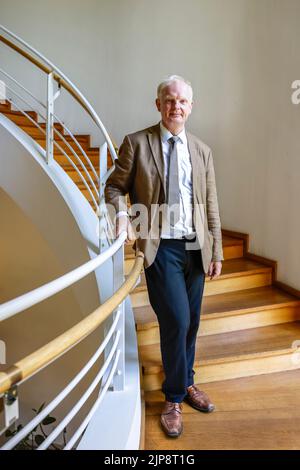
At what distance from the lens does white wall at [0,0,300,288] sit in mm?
2988

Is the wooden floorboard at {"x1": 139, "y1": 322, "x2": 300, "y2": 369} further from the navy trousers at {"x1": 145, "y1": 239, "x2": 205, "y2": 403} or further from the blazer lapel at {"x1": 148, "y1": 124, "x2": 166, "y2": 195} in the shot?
the blazer lapel at {"x1": 148, "y1": 124, "x2": 166, "y2": 195}

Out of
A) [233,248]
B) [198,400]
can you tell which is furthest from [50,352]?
[233,248]

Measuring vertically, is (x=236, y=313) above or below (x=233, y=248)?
below

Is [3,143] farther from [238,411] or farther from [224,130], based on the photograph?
[238,411]

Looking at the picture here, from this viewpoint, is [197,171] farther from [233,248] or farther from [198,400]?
[233,248]

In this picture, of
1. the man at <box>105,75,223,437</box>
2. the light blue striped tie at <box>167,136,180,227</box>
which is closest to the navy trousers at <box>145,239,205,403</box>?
the man at <box>105,75,223,437</box>

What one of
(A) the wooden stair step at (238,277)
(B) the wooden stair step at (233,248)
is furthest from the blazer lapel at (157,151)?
(B) the wooden stair step at (233,248)

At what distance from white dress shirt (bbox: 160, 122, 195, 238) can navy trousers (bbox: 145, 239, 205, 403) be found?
50 millimetres

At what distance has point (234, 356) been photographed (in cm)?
222

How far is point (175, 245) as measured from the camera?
165cm

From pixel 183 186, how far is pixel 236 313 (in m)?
1.28
